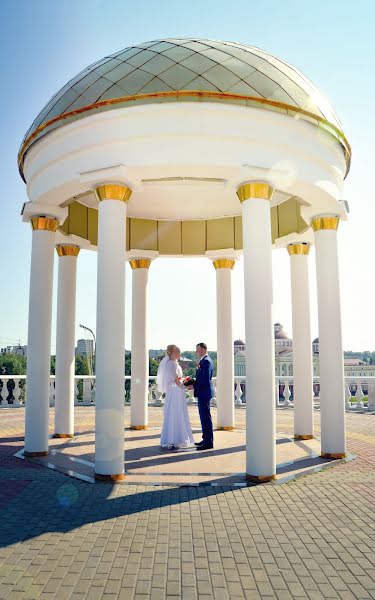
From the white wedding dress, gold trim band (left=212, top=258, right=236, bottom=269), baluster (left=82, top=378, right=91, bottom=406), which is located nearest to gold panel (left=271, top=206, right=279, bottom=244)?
gold trim band (left=212, top=258, right=236, bottom=269)

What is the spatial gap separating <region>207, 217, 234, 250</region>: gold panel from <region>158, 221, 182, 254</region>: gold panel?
929 mm

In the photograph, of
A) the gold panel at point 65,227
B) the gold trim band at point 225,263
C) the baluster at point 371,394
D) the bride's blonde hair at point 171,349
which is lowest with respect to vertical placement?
the baluster at point 371,394

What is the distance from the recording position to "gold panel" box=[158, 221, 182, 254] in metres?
14.7

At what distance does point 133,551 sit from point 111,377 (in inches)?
142

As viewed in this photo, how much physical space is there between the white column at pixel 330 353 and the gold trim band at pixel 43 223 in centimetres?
610

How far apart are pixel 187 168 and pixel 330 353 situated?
4.98 meters

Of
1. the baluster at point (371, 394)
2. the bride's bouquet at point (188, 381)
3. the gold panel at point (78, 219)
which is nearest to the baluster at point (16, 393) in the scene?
the gold panel at point (78, 219)

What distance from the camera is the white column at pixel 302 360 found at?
12492mm

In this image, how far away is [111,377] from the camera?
8.37 m

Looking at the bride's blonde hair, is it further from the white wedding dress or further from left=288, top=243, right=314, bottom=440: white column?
left=288, top=243, right=314, bottom=440: white column

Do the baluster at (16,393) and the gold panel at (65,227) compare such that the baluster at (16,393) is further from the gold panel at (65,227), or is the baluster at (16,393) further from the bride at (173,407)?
the bride at (173,407)

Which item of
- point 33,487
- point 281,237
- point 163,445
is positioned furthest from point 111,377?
point 281,237

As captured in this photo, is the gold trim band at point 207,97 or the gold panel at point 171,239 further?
the gold panel at point 171,239

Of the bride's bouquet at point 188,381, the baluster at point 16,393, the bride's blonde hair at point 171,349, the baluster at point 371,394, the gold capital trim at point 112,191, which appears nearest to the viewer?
the gold capital trim at point 112,191
